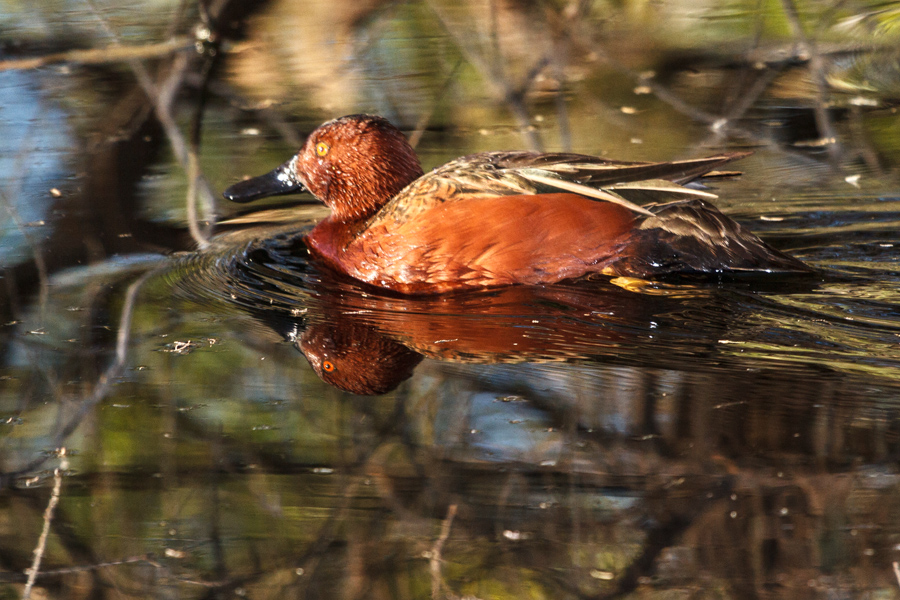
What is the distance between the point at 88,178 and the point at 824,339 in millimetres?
4224

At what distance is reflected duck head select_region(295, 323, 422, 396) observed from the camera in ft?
12.2

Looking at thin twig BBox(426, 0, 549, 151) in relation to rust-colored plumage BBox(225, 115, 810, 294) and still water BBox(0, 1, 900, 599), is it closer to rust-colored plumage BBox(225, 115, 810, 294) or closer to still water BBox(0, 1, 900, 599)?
still water BBox(0, 1, 900, 599)

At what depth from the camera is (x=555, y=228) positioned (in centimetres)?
451

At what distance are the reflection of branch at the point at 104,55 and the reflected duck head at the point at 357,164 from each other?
10.3ft

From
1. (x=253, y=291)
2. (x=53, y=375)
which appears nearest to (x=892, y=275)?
(x=253, y=291)

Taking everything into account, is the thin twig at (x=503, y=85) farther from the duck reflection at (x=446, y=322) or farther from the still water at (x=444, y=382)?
the duck reflection at (x=446, y=322)

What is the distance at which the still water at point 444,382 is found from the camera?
2.75 metres

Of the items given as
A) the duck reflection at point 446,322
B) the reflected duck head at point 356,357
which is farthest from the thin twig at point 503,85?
the reflected duck head at point 356,357

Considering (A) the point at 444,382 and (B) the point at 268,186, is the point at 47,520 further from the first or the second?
(B) the point at 268,186

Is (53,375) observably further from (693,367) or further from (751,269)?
(751,269)

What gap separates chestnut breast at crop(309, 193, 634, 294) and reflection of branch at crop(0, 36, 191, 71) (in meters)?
4.21

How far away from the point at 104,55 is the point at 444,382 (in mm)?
5727

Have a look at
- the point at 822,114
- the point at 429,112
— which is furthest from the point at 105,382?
the point at 822,114

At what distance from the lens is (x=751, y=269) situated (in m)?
4.62
